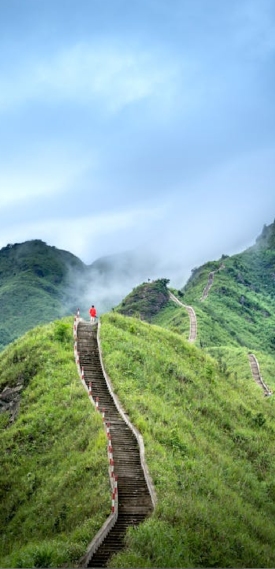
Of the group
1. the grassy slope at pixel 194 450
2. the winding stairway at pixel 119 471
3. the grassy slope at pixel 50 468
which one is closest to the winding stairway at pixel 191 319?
the grassy slope at pixel 194 450

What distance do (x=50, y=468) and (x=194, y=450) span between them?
8449 millimetres

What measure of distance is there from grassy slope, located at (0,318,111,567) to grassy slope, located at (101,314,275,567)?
2.63 metres

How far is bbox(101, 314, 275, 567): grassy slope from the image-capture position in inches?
1012

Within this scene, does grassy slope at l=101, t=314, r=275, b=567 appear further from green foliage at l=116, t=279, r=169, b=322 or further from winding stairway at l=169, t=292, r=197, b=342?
green foliage at l=116, t=279, r=169, b=322

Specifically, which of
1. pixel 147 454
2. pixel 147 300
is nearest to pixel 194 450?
pixel 147 454

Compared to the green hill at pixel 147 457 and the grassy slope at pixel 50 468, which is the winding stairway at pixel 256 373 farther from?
the grassy slope at pixel 50 468

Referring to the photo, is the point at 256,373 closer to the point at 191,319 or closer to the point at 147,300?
the point at 191,319

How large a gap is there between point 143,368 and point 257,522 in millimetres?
16551

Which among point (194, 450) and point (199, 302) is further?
point (199, 302)

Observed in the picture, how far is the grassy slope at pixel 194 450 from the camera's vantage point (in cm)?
2570

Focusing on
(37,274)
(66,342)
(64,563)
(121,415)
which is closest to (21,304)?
(37,274)

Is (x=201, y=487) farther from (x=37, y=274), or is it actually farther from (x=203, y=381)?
(x=37, y=274)

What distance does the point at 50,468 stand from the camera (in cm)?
3244

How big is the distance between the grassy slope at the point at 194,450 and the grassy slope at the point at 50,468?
104 inches
